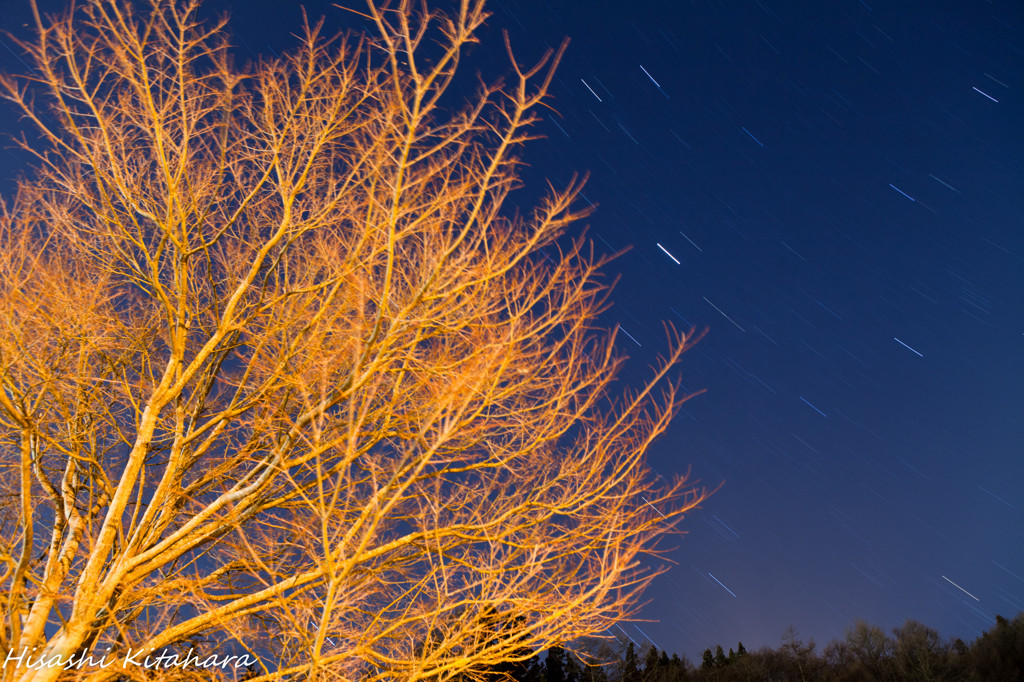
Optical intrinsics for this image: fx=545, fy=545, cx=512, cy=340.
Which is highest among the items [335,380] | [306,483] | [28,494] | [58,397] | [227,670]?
[335,380]

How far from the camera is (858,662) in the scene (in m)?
48.5

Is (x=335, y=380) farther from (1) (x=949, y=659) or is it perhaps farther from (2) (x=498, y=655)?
(1) (x=949, y=659)

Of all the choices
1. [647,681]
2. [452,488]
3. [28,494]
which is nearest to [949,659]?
[647,681]

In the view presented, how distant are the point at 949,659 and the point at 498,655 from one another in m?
58.4

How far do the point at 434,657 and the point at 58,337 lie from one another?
15.2ft

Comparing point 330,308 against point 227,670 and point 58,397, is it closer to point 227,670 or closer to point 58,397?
point 58,397

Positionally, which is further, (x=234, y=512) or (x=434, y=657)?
(x=234, y=512)

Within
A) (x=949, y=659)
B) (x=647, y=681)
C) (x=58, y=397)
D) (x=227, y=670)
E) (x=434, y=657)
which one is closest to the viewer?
(x=434, y=657)

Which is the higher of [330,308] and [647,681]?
[330,308]

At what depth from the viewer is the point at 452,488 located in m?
5.64

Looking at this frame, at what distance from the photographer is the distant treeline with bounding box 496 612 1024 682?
39156 millimetres

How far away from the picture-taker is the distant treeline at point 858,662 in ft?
128

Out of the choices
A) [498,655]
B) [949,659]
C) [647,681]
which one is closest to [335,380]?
[498,655]

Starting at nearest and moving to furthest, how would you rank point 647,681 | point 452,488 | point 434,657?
point 434,657 < point 452,488 < point 647,681
